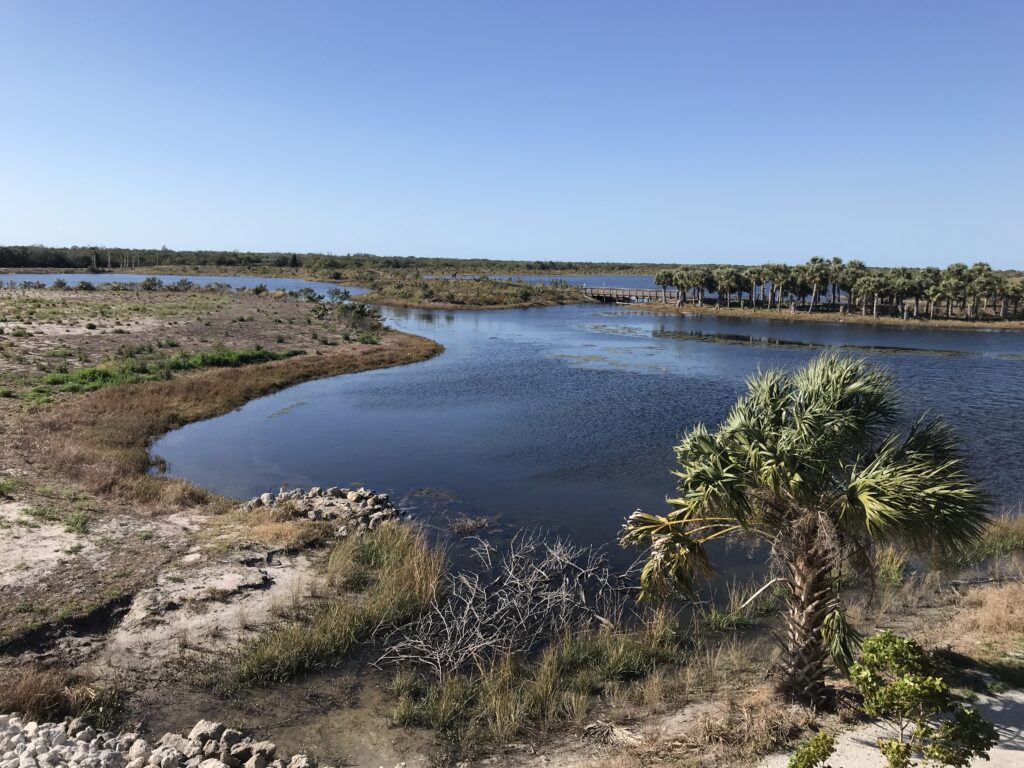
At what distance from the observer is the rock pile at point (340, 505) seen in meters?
20.0

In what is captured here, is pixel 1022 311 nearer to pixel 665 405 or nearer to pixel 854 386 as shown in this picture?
pixel 665 405

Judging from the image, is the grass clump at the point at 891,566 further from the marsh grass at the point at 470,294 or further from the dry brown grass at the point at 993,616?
the marsh grass at the point at 470,294

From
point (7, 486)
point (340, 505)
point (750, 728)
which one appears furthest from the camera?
point (340, 505)

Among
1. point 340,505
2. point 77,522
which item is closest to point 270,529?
point 340,505

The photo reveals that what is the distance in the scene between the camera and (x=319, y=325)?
7025 cm

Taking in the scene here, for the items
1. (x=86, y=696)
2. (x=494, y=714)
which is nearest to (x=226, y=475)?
(x=86, y=696)

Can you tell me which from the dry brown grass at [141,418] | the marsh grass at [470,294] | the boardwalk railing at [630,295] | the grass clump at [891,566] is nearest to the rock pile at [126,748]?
the dry brown grass at [141,418]

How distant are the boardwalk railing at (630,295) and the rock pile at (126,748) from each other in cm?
12853

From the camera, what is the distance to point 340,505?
69.5 feet

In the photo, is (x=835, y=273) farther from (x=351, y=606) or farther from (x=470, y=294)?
(x=351, y=606)

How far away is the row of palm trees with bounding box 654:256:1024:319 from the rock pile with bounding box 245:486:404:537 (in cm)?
9695

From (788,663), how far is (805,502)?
3119mm

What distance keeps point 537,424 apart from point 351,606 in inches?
827

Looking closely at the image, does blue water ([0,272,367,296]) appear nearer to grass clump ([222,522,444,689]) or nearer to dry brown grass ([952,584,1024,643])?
grass clump ([222,522,444,689])
